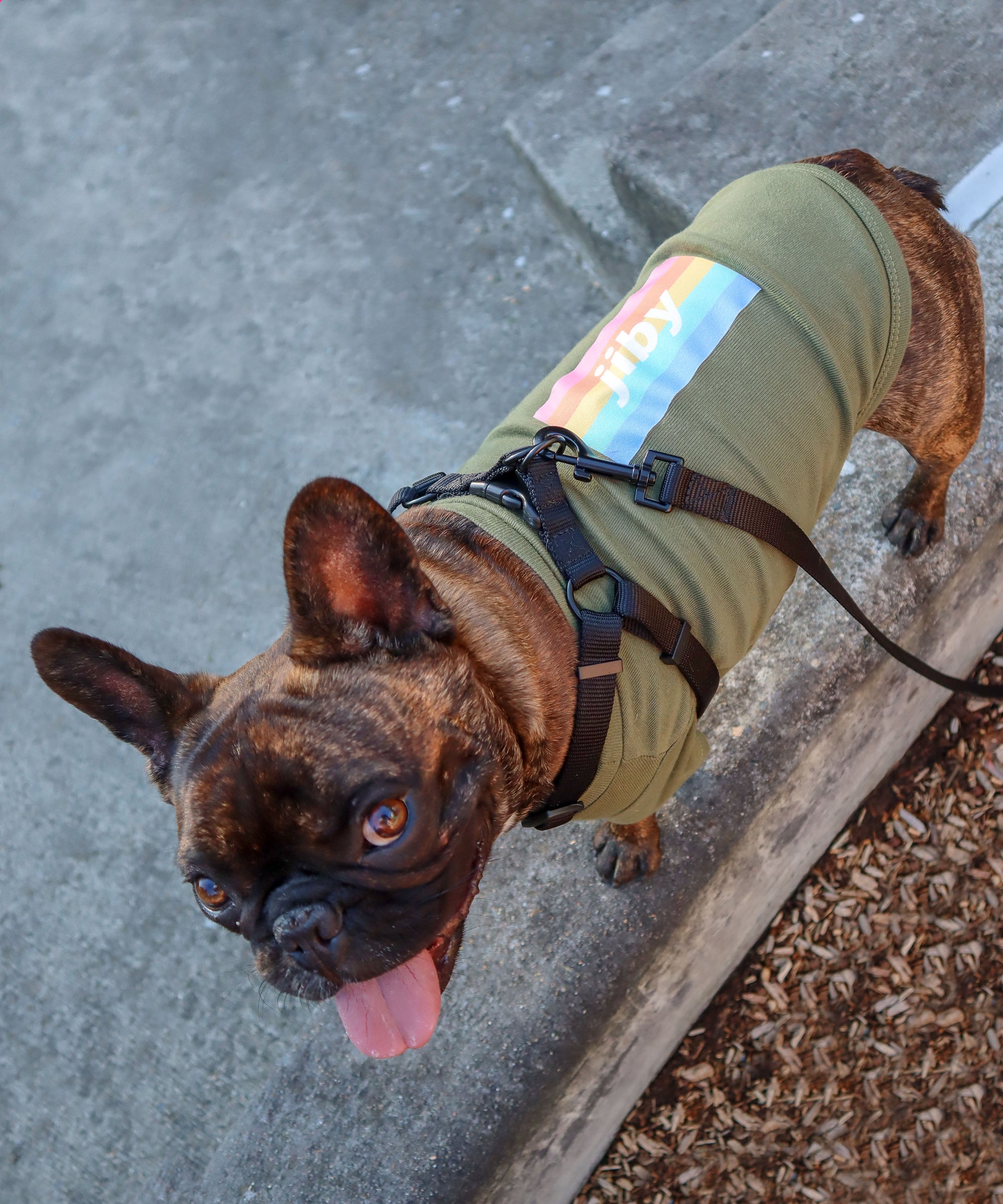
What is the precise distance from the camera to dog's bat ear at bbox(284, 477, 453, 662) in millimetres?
1688

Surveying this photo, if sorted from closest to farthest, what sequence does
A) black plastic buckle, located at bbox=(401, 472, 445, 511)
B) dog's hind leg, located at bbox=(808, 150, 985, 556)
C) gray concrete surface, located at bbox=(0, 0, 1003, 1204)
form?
1. black plastic buckle, located at bbox=(401, 472, 445, 511)
2. dog's hind leg, located at bbox=(808, 150, 985, 556)
3. gray concrete surface, located at bbox=(0, 0, 1003, 1204)

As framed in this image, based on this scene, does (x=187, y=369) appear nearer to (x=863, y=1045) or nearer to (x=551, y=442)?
(x=551, y=442)

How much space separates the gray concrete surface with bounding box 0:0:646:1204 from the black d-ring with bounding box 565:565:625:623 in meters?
1.47

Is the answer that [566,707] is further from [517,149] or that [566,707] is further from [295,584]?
[517,149]

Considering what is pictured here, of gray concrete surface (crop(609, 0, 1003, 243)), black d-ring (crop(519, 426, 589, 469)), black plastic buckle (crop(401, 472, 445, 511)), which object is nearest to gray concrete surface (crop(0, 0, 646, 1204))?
gray concrete surface (crop(609, 0, 1003, 243))

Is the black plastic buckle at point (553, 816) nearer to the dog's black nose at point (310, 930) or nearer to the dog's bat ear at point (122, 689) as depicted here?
the dog's black nose at point (310, 930)

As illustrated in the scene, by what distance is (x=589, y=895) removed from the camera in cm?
281

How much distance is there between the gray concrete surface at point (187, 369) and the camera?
3334 mm

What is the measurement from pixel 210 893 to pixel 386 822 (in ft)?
1.40

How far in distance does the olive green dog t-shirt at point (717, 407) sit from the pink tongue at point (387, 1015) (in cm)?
57

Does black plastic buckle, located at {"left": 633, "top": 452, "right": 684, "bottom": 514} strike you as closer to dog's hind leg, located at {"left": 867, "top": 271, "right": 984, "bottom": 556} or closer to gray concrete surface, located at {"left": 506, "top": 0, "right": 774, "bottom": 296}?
dog's hind leg, located at {"left": 867, "top": 271, "right": 984, "bottom": 556}

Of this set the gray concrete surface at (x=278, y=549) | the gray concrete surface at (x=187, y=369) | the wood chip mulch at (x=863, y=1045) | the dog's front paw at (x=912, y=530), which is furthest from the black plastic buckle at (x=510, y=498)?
the wood chip mulch at (x=863, y=1045)

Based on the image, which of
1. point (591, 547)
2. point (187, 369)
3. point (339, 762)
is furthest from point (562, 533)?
point (187, 369)

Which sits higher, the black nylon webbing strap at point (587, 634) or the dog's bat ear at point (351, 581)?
the dog's bat ear at point (351, 581)
